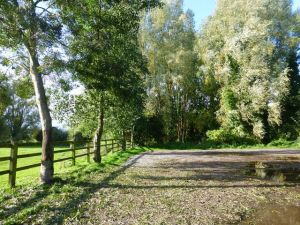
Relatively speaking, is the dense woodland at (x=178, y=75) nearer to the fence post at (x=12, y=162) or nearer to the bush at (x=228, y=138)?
the bush at (x=228, y=138)

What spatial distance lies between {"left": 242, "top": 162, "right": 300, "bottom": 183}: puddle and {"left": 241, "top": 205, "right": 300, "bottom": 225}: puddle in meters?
4.01

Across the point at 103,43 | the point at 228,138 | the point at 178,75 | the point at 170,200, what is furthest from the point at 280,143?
the point at 170,200

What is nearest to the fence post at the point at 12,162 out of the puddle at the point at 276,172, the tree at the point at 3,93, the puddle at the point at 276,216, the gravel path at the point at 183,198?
the tree at the point at 3,93

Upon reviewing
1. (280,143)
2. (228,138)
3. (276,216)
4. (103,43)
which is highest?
(103,43)

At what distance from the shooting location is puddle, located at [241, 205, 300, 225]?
6.00 meters

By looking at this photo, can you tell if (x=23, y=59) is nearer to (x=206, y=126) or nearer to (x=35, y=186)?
(x=35, y=186)

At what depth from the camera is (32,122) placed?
5381 cm

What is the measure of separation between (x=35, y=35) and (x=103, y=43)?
3.02 m

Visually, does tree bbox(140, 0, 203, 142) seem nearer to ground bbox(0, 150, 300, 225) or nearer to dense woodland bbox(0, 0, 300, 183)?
dense woodland bbox(0, 0, 300, 183)

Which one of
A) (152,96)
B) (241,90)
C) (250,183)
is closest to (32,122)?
(152,96)

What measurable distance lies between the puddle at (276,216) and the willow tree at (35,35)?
6.10m

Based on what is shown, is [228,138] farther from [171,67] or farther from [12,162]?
[12,162]

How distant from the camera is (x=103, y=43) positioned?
11.5 m

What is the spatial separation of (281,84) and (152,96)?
1176 centimetres
